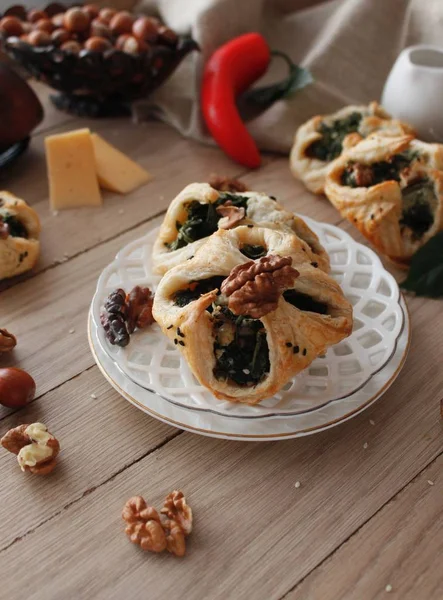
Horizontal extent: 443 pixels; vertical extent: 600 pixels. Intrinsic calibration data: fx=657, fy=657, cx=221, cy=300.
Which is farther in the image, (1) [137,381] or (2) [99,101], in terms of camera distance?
(2) [99,101]

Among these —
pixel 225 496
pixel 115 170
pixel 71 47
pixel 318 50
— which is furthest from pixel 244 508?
pixel 318 50

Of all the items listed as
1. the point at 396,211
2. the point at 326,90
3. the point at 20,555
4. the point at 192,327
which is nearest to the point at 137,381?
the point at 192,327

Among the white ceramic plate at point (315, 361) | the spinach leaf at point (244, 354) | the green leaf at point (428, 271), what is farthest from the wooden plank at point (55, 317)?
the green leaf at point (428, 271)

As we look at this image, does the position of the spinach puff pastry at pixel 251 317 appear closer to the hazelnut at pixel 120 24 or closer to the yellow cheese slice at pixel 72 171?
the yellow cheese slice at pixel 72 171

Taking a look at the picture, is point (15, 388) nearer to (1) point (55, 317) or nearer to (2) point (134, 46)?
(1) point (55, 317)

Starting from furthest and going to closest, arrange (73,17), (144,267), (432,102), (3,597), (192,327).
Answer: (73,17) → (432,102) → (144,267) → (192,327) → (3,597)

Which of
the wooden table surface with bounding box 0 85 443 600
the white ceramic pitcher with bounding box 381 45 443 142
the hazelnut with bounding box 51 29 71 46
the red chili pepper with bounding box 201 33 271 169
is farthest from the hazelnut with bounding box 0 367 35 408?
the white ceramic pitcher with bounding box 381 45 443 142

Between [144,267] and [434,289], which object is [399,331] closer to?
[434,289]
